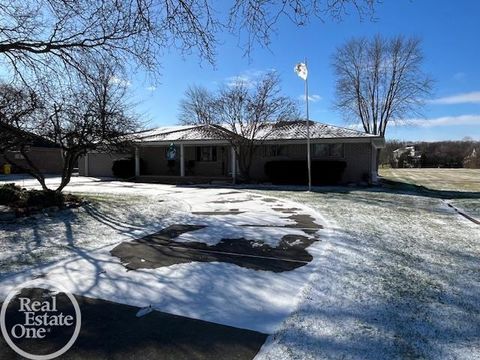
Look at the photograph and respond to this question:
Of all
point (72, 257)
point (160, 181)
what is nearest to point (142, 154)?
point (160, 181)

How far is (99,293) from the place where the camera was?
437 cm

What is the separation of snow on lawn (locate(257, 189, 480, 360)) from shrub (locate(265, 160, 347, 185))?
40.7 ft

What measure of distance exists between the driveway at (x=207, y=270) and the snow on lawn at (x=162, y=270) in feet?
0.04

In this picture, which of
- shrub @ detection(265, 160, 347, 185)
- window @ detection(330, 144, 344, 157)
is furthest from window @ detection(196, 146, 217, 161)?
window @ detection(330, 144, 344, 157)

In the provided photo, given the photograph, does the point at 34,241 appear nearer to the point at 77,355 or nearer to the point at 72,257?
the point at 72,257

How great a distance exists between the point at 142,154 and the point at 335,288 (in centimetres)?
2351

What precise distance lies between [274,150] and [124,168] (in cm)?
1002

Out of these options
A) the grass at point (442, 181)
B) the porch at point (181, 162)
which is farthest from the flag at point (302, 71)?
the grass at point (442, 181)

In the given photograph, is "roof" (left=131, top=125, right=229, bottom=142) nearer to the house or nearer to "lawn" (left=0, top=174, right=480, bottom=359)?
the house

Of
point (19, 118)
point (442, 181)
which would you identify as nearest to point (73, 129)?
point (19, 118)

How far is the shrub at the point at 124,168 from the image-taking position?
83.2ft

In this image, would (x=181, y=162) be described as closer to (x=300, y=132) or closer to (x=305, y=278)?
(x=300, y=132)

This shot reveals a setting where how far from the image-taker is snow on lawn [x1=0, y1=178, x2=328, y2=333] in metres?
4.01

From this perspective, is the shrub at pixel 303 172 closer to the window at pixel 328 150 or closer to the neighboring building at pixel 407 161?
the window at pixel 328 150
